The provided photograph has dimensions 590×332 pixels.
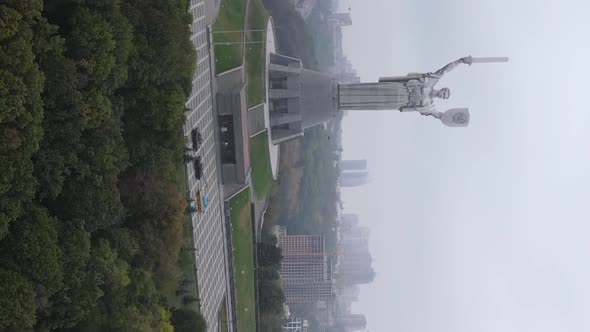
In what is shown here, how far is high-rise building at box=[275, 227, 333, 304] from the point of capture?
104 m

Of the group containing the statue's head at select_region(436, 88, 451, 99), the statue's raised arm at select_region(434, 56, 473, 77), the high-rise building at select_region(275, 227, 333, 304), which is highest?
the statue's raised arm at select_region(434, 56, 473, 77)

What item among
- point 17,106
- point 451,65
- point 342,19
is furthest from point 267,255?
point 342,19

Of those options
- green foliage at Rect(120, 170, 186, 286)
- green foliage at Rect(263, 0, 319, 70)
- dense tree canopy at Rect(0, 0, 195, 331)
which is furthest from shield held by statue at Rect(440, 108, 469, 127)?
green foliage at Rect(263, 0, 319, 70)

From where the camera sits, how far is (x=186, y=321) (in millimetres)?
40969

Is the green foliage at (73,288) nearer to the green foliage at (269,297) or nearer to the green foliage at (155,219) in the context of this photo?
the green foliage at (155,219)

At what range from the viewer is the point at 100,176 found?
3244 cm

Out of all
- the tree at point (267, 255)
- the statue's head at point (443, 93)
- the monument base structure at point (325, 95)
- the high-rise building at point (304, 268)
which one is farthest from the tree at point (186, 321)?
the high-rise building at point (304, 268)

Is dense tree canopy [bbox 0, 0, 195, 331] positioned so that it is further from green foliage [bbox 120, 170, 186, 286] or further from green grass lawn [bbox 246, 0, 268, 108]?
green grass lawn [bbox 246, 0, 268, 108]

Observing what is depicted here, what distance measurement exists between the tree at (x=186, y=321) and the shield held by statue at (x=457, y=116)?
98.2 feet

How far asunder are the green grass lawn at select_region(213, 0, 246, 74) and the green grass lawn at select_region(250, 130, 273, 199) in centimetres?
811

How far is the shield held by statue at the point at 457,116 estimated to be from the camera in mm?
59188

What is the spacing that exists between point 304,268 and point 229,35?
59123mm

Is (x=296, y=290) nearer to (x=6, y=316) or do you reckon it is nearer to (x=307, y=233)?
(x=307, y=233)

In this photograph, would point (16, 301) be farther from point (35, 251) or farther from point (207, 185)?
point (207, 185)
